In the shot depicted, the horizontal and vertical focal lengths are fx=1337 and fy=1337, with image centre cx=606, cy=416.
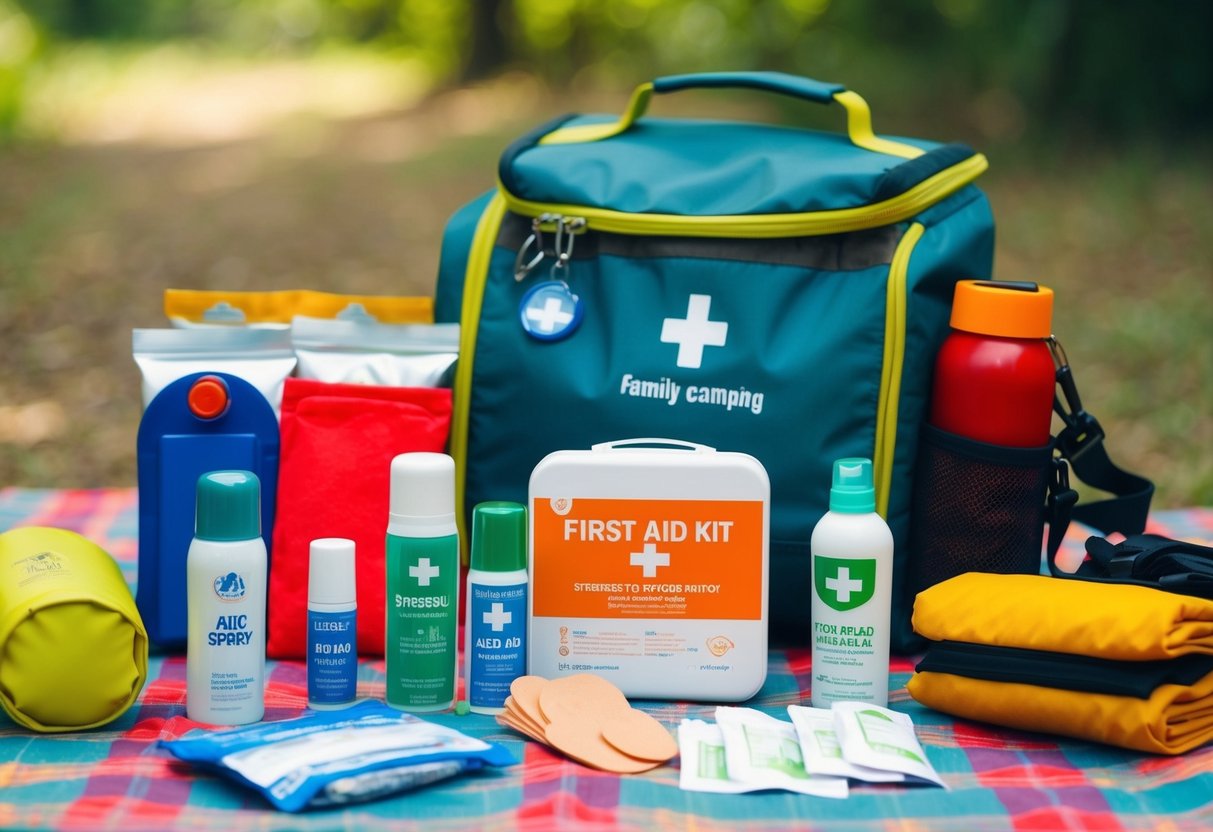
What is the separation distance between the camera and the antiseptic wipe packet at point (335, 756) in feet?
4.08

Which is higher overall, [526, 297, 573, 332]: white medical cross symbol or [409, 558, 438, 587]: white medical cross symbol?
[526, 297, 573, 332]: white medical cross symbol

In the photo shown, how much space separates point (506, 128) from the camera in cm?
630

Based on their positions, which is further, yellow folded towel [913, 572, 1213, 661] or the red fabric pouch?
the red fabric pouch

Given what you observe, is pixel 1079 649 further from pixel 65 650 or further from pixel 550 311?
pixel 65 650

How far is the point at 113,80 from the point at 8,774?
744 cm

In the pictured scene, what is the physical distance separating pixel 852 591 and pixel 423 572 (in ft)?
1.56

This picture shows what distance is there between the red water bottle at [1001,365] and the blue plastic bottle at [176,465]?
Result: 89cm

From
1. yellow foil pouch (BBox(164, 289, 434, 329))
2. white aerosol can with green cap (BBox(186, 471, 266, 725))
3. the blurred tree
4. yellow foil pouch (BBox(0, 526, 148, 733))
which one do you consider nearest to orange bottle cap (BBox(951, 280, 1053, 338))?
yellow foil pouch (BBox(164, 289, 434, 329))

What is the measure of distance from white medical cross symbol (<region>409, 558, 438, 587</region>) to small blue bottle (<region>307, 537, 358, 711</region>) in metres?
0.07

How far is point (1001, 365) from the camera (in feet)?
5.35

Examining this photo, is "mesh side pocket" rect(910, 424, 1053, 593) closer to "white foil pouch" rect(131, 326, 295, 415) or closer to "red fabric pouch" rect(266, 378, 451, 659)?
"red fabric pouch" rect(266, 378, 451, 659)

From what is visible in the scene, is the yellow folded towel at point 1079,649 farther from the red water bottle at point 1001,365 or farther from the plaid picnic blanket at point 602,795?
the red water bottle at point 1001,365

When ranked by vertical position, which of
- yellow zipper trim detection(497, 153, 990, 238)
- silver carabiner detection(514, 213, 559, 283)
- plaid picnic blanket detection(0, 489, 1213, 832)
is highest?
yellow zipper trim detection(497, 153, 990, 238)

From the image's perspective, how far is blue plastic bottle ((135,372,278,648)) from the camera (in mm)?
1675
